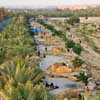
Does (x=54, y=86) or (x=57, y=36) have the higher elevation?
(x=54, y=86)

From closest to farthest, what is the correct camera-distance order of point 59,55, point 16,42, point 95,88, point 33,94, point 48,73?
1. point 33,94
2. point 95,88
3. point 48,73
4. point 16,42
5. point 59,55

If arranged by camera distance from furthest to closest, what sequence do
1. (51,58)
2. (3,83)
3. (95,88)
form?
(51,58) < (95,88) < (3,83)

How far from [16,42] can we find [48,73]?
7277 mm

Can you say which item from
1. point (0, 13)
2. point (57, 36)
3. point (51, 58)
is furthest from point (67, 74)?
point (0, 13)

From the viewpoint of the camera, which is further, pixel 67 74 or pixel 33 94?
pixel 67 74

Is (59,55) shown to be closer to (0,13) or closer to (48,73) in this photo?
(48,73)

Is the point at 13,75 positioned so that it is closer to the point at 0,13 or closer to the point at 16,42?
the point at 16,42

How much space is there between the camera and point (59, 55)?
46656mm

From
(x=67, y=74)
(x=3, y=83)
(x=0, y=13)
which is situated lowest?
(x=0, y=13)

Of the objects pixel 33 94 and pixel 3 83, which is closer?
pixel 33 94

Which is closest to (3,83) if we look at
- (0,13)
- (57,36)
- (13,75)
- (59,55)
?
(13,75)

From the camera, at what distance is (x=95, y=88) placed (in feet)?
85.9

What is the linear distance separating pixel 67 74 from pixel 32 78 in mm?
11980

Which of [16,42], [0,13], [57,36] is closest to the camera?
[16,42]
